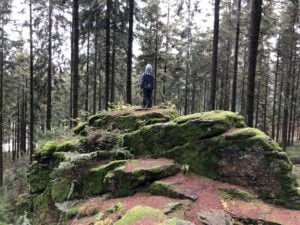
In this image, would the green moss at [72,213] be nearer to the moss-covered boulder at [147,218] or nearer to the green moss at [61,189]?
the green moss at [61,189]

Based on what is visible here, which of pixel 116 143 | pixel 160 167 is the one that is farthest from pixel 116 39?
pixel 160 167

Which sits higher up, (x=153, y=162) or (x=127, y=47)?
(x=127, y=47)

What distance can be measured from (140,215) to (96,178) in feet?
11.5

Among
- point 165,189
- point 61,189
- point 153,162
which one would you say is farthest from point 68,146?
point 165,189

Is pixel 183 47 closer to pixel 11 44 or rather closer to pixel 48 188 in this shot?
pixel 11 44

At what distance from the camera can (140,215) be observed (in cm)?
697

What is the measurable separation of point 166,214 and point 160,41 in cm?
2519

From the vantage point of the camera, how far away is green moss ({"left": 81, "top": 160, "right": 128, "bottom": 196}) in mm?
10053

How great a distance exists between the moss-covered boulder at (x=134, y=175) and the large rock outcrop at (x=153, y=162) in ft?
0.08

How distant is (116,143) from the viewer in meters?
11.6

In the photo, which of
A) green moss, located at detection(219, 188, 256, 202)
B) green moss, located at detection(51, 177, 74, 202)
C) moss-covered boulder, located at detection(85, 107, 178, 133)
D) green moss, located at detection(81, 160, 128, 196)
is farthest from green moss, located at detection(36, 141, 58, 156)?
green moss, located at detection(219, 188, 256, 202)

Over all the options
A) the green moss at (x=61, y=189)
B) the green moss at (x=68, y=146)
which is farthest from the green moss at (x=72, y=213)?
the green moss at (x=68, y=146)

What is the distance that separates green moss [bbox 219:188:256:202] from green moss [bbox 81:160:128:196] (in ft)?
10.2

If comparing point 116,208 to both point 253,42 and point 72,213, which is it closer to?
point 72,213
